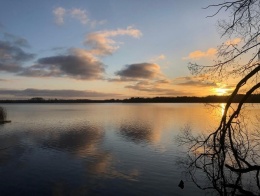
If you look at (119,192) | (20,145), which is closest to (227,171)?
(119,192)

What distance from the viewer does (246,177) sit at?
57.6 feet

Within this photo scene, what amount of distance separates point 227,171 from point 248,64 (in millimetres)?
13736

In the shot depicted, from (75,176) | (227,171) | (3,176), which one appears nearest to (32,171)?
(3,176)

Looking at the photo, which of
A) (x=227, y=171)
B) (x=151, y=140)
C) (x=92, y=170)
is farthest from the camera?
(x=151, y=140)

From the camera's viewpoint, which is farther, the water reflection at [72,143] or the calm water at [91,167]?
the water reflection at [72,143]

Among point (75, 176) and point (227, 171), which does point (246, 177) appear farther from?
point (75, 176)

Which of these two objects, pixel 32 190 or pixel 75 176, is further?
pixel 75 176

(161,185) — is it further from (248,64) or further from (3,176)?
(248,64)

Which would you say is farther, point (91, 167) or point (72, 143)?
point (72, 143)

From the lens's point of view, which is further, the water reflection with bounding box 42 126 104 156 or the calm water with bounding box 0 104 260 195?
the water reflection with bounding box 42 126 104 156

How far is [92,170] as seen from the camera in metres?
20.1

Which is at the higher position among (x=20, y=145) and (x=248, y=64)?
(x=248, y=64)

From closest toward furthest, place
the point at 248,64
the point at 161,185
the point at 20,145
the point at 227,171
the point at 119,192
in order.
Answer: the point at 248,64 < the point at 119,192 < the point at 161,185 < the point at 227,171 < the point at 20,145

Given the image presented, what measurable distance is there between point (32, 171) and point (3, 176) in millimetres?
1858
